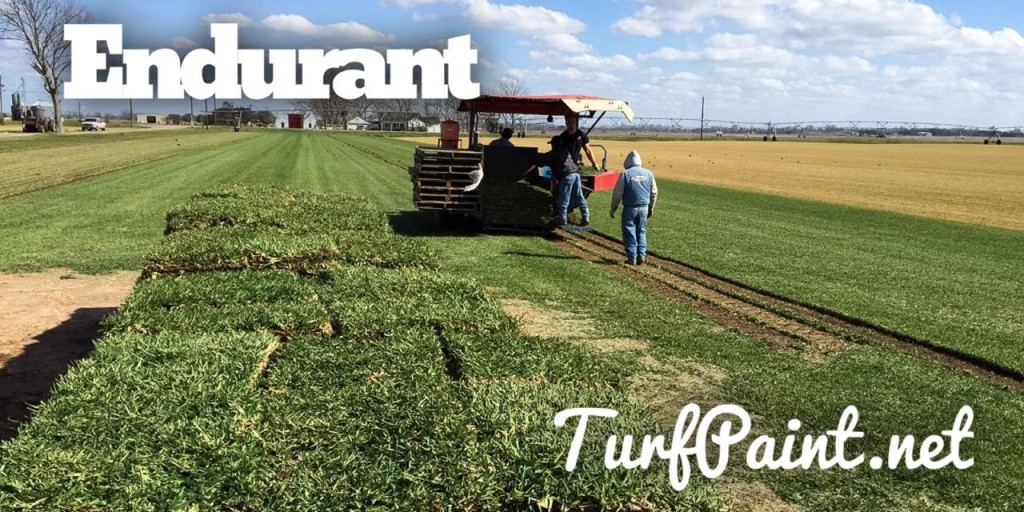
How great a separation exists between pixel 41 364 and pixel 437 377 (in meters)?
5.01

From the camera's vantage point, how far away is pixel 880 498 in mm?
4305

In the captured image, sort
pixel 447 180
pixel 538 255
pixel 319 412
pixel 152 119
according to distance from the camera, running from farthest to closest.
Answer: pixel 152 119 → pixel 447 180 → pixel 538 255 → pixel 319 412

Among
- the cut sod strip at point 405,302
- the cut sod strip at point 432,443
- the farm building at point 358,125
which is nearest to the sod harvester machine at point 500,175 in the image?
the cut sod strip at point 405,302

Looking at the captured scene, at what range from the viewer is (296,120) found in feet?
521

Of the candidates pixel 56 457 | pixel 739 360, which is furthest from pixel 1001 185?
pixel 56 457

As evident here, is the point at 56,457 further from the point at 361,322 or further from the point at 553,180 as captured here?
the point at 553,180

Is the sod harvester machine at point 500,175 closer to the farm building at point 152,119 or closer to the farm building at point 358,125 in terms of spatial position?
the farm building at point 358,125

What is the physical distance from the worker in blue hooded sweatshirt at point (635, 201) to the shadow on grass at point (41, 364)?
25.2 feet

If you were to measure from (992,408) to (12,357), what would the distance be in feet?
29.4

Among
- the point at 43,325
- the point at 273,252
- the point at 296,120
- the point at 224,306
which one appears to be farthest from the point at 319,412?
the point at 296,120

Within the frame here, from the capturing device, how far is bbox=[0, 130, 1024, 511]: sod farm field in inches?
107

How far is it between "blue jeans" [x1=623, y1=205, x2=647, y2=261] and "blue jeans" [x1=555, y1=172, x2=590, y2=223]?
2.62m

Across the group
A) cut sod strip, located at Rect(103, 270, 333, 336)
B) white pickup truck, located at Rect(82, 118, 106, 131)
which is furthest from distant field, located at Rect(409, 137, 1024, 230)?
white pickup truck, located at Rect(82, 118, 106, 131)

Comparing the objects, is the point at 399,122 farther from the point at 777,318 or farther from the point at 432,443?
the point at 432,443
